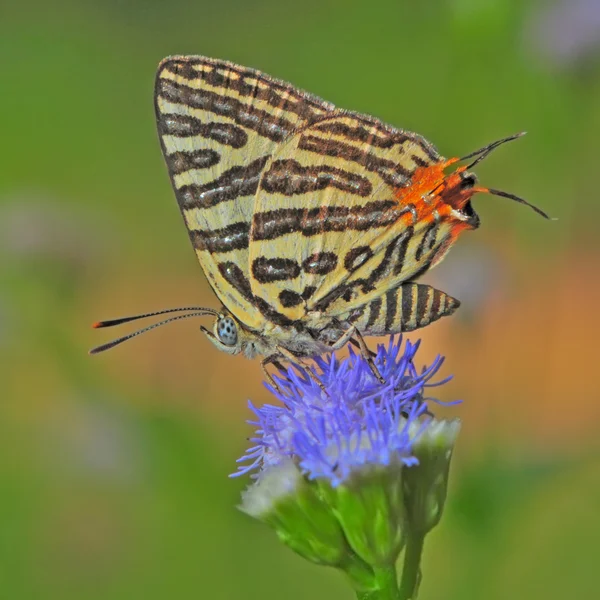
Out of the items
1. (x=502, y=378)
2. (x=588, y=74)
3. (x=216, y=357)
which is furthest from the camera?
(x=216, y=357)

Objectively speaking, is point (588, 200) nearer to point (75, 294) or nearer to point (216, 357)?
point (216, 357)

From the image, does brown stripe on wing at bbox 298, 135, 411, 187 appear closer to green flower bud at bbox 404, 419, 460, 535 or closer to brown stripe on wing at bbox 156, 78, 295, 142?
brown stripe on wing at bbox 156, 78, 295, 142

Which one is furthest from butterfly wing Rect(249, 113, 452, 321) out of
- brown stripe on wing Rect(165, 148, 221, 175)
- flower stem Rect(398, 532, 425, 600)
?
flower stem Rect(398, 532, 425, 600)

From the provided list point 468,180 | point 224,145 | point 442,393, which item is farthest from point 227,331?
point 442,393

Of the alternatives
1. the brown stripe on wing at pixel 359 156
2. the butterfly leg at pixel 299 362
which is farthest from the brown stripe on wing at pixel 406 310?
the brown stripe on wing at pixel 359 156

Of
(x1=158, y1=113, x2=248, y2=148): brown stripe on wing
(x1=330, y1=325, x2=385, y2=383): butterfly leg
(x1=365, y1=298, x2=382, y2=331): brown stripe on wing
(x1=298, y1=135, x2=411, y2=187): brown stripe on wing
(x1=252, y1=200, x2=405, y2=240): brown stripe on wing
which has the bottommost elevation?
(x1=330, y1=325, x2=385, y2=383): butterfly leg

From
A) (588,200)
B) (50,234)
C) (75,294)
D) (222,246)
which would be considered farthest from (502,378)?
(588,200)
